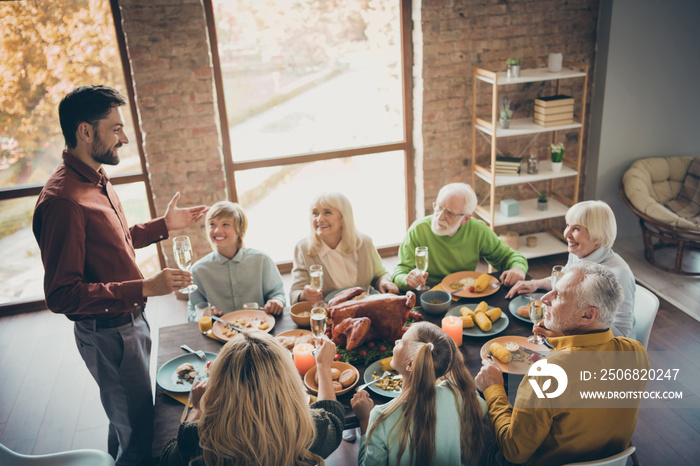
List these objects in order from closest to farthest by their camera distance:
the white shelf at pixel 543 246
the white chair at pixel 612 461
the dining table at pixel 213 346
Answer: the white chair at pixel 612 461, the dining table at pixel 213 346, the white shelf at pixel 543 246

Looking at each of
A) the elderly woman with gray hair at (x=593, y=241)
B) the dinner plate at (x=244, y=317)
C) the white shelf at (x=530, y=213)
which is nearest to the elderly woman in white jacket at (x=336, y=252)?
the dinner plate at (x=244, y=317)

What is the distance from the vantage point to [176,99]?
4.44 metres

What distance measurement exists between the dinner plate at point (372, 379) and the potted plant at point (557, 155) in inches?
127

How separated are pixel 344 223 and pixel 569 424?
170 centimetres

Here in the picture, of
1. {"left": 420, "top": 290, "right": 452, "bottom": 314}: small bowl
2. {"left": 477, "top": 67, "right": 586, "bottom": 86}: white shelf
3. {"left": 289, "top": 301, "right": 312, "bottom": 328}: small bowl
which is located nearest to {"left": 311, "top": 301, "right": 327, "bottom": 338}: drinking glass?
{"left": 289, "top": 301, "right": 312, "bottom": 328}: small bowl

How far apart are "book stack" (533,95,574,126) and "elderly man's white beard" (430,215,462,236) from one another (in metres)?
1.82

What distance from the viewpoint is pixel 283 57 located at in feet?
15.6

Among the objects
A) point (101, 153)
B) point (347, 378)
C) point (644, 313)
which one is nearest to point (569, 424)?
point (347, 378)

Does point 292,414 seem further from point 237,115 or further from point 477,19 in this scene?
point 477,19

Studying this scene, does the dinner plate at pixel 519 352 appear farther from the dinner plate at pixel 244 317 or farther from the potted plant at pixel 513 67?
the potted plant at pixel 513 67

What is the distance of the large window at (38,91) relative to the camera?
14.0 feet

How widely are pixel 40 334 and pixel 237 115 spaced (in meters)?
2.39

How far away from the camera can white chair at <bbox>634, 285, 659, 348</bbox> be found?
2.66 meters

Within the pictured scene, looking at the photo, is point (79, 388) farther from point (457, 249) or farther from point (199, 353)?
point (457, 249)
